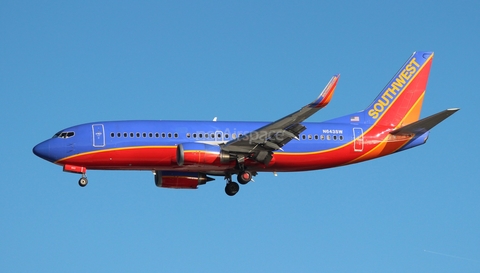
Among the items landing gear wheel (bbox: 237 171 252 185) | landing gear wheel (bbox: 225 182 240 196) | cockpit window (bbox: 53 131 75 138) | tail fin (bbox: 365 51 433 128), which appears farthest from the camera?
tail fin (bbox: 365 51 433 128)

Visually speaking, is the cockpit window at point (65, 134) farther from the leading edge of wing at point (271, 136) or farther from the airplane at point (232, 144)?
the leading edge of wing at point (271, 136)

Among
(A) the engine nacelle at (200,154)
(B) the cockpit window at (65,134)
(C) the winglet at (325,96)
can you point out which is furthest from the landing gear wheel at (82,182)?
(C) the winglet at (325,96)

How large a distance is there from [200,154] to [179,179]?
18.9 ft

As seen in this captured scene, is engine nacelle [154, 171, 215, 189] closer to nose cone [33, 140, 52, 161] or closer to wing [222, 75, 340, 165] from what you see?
wing [222, 75, 340, 165]

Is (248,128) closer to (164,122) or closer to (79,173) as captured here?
(164,122)

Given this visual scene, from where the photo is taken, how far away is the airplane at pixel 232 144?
6172cm

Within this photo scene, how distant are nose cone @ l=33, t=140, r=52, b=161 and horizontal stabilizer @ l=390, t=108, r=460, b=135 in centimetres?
2317

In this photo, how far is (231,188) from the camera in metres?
65.6

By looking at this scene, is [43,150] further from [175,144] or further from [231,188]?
[231,188]

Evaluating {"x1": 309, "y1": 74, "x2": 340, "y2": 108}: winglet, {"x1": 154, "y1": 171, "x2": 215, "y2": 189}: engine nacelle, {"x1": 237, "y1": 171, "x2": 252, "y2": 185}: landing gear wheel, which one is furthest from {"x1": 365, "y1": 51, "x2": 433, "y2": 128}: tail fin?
{"x1": 309, "y1": 74, "x2": 340, "y2": 108}: winglet

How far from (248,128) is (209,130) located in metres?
2.70

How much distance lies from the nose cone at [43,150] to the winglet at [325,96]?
17543mm

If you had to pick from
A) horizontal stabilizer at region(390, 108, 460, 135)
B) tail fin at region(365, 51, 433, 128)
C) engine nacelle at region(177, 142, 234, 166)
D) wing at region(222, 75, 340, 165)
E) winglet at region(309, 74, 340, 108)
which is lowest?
engine nacelle at region(177, 142, 234, 166)

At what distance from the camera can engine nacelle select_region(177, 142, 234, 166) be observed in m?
60.6
